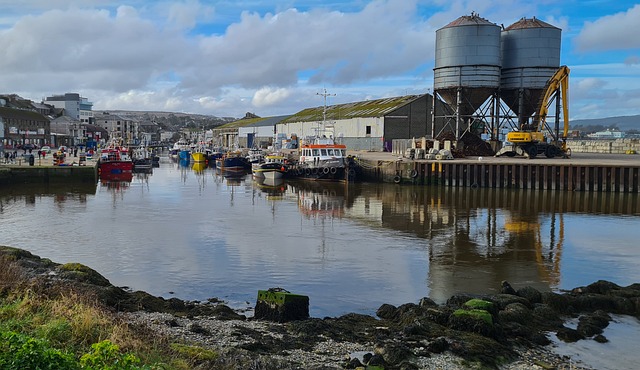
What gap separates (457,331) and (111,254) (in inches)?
500

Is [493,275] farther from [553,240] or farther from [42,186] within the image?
[42,186]

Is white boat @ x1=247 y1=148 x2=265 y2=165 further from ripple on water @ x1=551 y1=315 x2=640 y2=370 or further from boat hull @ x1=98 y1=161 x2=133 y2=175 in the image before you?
ripple on water @ x1=551 y1=315 x2=640 y2=370

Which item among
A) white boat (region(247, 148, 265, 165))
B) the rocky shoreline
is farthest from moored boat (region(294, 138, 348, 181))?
the rocky shoreline

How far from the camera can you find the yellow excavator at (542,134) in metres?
47.1

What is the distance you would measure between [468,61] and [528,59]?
5.16m

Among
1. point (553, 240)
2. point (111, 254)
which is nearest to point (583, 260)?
point (553, 240)

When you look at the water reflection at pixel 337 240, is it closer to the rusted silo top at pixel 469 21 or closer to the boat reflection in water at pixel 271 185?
the boat reflection in water at pixel 271 185

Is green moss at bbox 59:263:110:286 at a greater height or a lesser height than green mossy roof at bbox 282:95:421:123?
lesser

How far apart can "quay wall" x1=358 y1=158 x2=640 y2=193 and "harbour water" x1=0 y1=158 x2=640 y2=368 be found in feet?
4.28

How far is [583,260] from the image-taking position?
1978cm

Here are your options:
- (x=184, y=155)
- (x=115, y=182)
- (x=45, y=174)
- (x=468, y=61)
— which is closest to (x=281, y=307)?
(x=45, y=174)

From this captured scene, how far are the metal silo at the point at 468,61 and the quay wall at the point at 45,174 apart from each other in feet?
96.4

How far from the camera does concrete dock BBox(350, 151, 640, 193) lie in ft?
128

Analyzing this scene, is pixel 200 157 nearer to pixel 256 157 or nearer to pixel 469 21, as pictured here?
pixel 256 157
